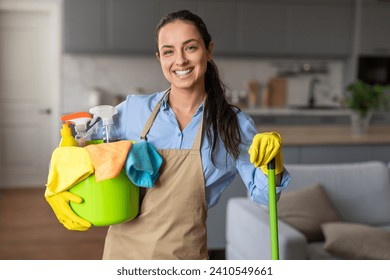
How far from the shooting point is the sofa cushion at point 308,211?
5.74 feet

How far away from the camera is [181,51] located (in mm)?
607

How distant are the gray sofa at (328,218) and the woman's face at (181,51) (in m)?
1.03

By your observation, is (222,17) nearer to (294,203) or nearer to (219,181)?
(294,203)

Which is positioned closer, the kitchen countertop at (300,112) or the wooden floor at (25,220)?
the wooden floor at (25,220)

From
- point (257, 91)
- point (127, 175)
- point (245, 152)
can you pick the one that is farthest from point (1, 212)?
point (257, 91)

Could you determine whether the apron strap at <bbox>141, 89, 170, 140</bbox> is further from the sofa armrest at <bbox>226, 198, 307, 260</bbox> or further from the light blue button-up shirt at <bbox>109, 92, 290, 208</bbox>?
the sofa armrest at <bbox>226, 198, 307, 260</bbox>

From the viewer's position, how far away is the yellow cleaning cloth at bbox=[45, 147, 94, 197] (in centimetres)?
58

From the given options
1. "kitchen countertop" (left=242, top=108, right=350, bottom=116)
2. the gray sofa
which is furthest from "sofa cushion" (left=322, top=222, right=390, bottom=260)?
"kitchen countertop" (left=242, top=108, right=350, bottom=116)

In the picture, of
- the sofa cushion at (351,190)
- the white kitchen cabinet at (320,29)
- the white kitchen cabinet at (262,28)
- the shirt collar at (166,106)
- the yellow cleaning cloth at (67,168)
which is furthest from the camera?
the white kitchen cabinet at (320,29)

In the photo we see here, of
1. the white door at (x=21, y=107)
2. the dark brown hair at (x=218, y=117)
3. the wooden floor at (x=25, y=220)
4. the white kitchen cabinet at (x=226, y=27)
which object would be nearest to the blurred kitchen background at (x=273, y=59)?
the white kitchen cabinet at (x=226, y=27)

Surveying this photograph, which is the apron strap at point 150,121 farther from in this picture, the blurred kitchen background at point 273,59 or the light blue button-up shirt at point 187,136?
the blurred kitchen background at point 273,59

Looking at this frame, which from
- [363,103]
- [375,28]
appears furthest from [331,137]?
[375,28]

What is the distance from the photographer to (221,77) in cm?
72
